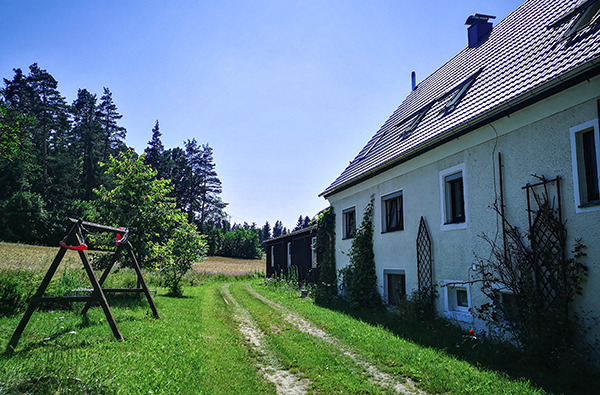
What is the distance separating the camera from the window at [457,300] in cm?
840

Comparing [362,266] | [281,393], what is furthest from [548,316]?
[362,266]

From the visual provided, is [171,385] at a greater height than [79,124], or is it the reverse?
[79,124]

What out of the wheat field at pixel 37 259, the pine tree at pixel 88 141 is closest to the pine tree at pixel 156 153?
the pine tree at pixel 88 141

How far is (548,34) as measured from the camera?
8.48m

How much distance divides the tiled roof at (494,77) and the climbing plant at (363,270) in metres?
1.83

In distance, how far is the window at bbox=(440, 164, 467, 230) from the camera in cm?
893

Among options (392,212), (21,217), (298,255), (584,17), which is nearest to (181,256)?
(298,255)

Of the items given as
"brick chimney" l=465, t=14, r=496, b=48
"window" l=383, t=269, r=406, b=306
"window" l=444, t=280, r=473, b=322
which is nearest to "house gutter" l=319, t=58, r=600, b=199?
"window" l=383, t=269, r=406, b=306

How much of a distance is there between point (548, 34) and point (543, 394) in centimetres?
785

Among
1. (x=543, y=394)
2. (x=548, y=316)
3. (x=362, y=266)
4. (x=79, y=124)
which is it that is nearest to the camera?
(x=543, y=394)

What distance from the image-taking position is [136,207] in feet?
42.7

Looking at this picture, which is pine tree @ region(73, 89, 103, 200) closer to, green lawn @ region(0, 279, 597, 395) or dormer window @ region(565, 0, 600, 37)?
green lawn @ region(0, 279, 597, 395)

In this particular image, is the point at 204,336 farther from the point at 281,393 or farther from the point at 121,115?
the point at 121,115

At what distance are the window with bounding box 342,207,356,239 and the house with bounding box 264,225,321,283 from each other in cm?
323
